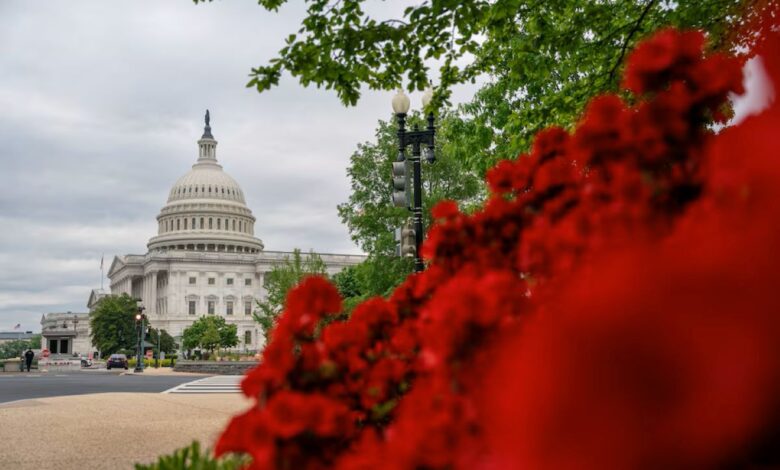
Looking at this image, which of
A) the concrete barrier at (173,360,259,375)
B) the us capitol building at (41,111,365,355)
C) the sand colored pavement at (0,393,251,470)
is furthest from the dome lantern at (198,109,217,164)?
the sand colored pavement at (0,393,251,470)

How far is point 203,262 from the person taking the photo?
123 metres

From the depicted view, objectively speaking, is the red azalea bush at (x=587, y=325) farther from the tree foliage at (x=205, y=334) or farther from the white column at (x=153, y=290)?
the white column at (x=153, y=290)

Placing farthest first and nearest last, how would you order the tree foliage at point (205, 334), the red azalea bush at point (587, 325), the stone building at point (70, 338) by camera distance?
the stone building at point (70, 338) < the tree foliage at point (205, 334) < the red azalea bush at point (587, 325)

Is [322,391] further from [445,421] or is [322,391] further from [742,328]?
[742,328]

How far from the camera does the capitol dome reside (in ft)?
445

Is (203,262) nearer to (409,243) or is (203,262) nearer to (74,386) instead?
(74,386)

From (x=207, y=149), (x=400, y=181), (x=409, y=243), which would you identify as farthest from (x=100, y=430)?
(x=207, y=149)

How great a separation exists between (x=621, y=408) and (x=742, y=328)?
19 centimetres

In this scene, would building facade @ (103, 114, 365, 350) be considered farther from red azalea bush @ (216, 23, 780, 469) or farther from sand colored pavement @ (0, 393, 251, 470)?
red azalea bush @ (216, 23, 780, 469)

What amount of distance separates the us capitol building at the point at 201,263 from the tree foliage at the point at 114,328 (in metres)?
20.8

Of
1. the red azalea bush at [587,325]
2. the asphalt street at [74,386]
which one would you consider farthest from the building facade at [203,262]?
the red azalea bush at [587,325]

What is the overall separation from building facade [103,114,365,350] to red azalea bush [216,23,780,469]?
111349mm

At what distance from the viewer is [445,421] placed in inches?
50.9

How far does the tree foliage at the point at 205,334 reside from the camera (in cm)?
9481
